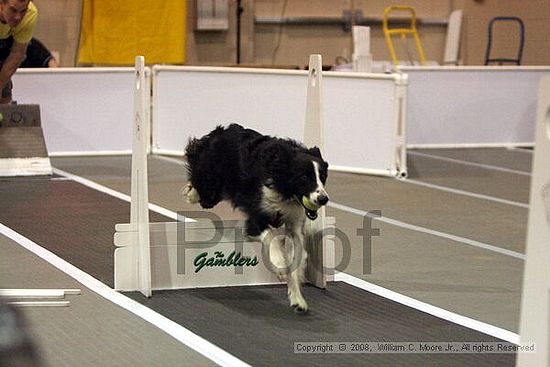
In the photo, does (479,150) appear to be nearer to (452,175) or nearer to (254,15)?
(452,175)

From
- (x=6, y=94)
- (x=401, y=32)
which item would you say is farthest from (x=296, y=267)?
(x=401, y=32)

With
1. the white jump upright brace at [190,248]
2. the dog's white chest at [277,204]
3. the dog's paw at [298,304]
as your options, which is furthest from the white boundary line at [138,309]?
the dog's white chest at [277,204]

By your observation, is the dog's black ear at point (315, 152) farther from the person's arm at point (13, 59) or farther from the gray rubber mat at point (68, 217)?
the person's arm at point (13, 59)

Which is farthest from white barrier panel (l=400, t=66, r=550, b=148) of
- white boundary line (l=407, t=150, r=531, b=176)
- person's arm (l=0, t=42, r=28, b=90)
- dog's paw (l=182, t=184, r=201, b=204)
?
dog's paw (l=182, t=184, r=201, b=204)

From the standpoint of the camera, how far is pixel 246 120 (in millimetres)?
9828

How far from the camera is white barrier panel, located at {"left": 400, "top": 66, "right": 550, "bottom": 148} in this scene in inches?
428

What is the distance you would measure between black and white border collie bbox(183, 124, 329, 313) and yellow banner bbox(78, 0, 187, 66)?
8.64 m

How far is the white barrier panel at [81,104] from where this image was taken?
9992 millimetres

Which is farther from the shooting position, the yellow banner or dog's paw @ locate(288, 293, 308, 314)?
the yellow banner

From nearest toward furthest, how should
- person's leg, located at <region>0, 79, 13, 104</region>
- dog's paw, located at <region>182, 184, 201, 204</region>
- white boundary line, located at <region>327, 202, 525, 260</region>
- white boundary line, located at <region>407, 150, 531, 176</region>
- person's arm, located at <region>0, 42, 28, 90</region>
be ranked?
dog's paw, located at <region>182, 184, 201, 204</region>, white boundary line, located at <region>327, 202, 525, 260</region>, person's arm, located at <region>0, 42, 28, 90</region>, person's leg, located at <region>0, 79, 13, 104</region>, white boundary line, located at <region>407, 150, 531, 176</region>

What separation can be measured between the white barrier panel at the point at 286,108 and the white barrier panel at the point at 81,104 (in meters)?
0.33

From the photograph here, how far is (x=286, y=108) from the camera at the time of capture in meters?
9.67

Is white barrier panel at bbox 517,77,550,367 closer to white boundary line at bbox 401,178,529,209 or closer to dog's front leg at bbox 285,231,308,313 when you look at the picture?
dog's front leg at bbox 285,231,308,313

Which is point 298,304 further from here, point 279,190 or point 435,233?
point 435,233
